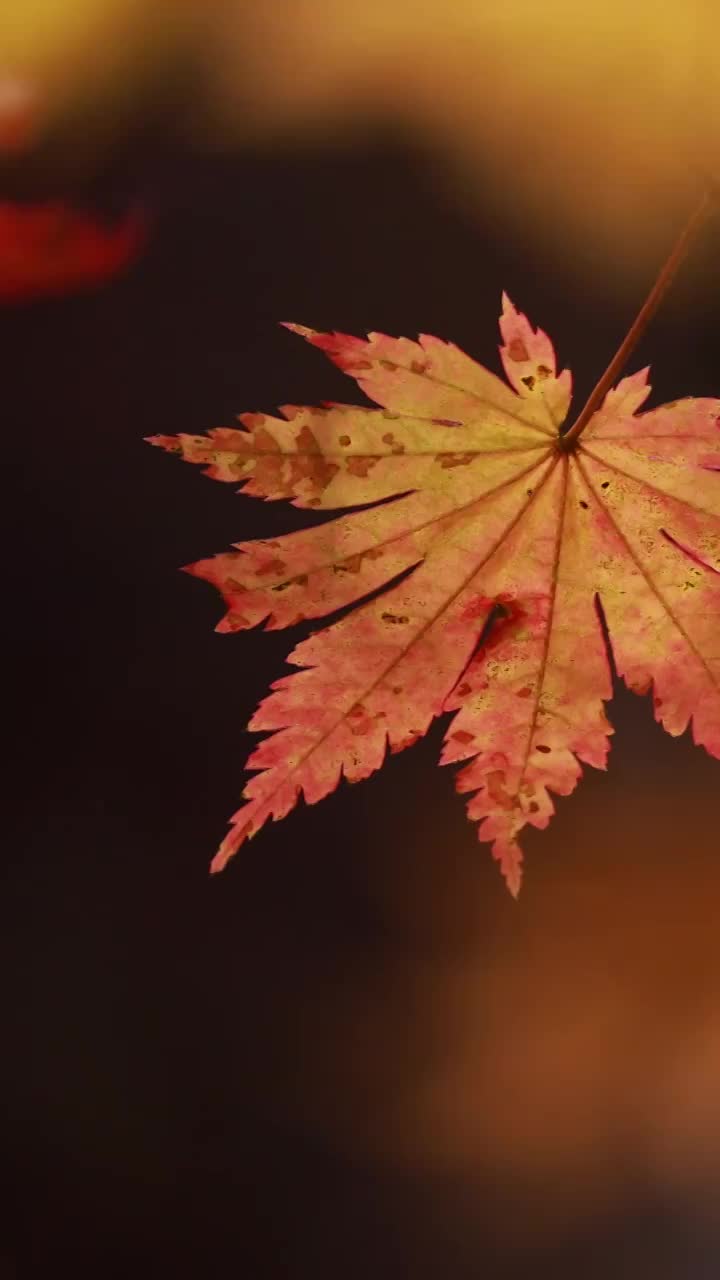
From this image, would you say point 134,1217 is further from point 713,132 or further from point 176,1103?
point 713,132

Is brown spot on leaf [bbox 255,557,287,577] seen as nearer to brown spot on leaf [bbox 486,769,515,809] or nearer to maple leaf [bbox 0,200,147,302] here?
brown spot on leaf [bbox 486,769,515,809]

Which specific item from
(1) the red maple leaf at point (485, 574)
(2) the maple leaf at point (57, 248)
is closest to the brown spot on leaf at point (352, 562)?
(1) the red maple leaf at point (485, 574)

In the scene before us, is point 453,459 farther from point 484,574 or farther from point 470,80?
point 470,80

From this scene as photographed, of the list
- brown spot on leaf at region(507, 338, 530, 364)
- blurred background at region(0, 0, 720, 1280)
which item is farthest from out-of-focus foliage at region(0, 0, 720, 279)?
brown spot on leaf at region(507, 338, 530, 364)

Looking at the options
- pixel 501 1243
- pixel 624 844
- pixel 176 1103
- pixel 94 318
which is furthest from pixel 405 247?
pixel 501 1243

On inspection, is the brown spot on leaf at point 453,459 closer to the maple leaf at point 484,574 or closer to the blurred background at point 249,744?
the maple leaf at point 484,574

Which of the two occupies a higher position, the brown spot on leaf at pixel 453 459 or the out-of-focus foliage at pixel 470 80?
the out-of-focus foliage at pixel 470 80

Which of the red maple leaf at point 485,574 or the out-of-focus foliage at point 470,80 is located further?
the out-of-focus foliage at point 470,80
